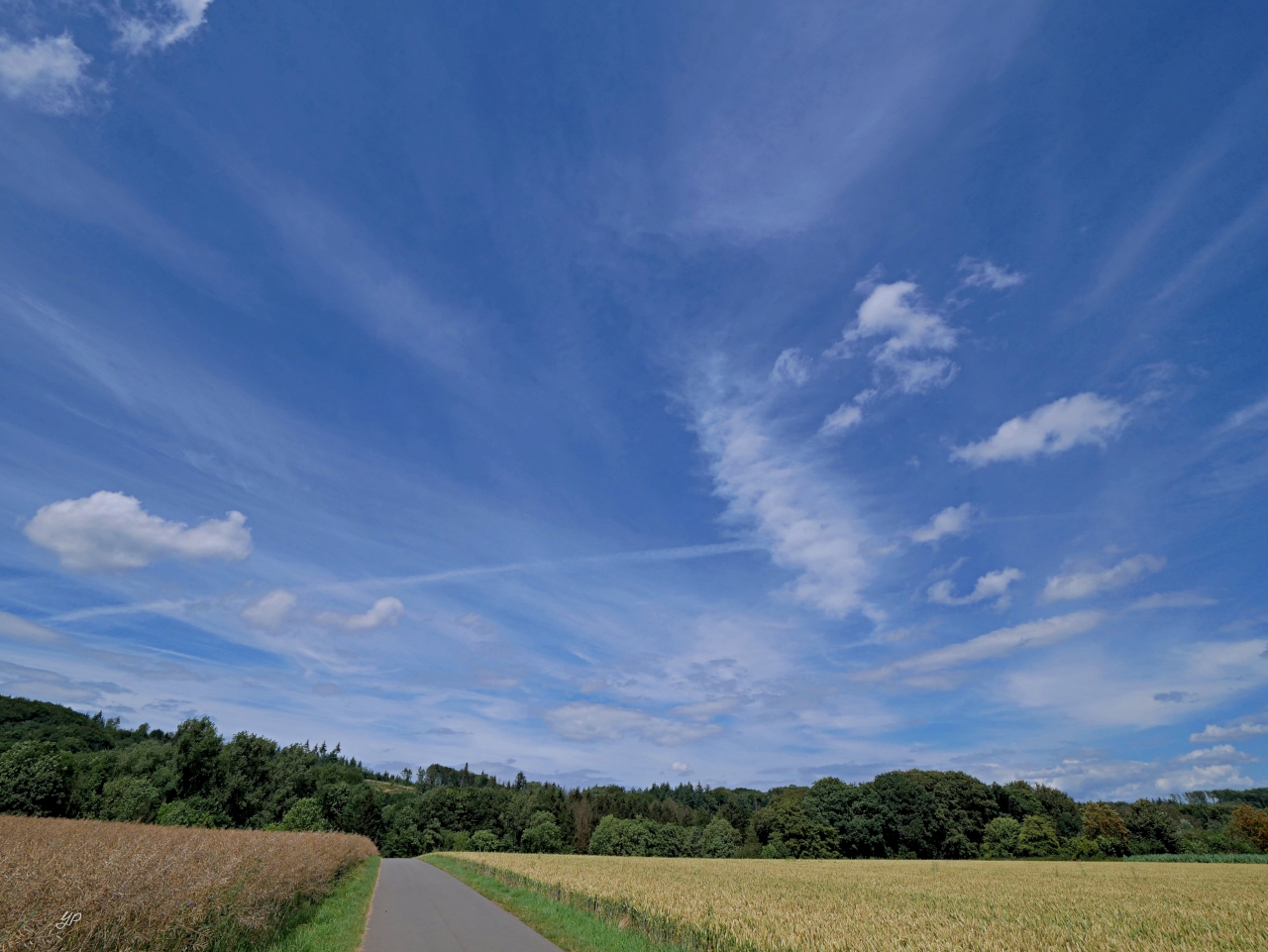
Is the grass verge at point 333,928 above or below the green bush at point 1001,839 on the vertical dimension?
below

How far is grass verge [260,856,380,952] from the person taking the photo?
41.2 feet

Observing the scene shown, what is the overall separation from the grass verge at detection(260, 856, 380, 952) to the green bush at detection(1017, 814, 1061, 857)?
276 feet

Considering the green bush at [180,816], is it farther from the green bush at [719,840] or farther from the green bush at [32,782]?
the green bush at [719,840]

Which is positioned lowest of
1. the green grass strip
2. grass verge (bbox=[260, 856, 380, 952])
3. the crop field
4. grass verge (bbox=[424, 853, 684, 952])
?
grass verge (bbox=[260, 856, 380, 952])

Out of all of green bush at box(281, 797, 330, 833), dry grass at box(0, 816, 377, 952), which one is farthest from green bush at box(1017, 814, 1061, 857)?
dry grass at box(0, 816, 377, 952)

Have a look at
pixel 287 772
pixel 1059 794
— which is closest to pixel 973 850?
pixel 1059 794

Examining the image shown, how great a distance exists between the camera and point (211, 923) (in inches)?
402

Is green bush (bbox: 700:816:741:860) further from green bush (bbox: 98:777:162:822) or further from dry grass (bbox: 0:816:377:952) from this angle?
dry grass (bbox: 0:816:377:952)

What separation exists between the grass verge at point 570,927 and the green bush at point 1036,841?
78567 millimetres

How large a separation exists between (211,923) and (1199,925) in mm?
26848

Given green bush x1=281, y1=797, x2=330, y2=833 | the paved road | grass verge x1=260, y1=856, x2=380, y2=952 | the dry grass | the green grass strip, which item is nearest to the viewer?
the dry grass

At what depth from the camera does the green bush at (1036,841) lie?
242 ft

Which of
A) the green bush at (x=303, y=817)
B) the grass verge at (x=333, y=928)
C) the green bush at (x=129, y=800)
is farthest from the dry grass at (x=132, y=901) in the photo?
the green bush at (x=303, y=817)

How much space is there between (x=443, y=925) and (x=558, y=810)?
99561 millimetres
